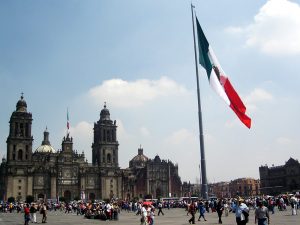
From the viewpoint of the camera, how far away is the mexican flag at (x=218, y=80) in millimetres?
17344

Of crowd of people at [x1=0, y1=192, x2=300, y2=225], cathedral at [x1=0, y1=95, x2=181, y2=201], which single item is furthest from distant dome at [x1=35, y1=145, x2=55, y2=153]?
crowd of people at [x1=0, y1=192, x2=300, y2=225]

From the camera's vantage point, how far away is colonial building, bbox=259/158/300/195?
10194 centimetres

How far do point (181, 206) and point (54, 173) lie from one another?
117 ft

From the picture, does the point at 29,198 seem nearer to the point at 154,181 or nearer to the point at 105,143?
the point at 105,143

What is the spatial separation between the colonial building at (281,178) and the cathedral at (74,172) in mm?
25265

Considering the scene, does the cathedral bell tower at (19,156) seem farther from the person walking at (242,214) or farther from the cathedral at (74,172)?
the person walking at (242,214)

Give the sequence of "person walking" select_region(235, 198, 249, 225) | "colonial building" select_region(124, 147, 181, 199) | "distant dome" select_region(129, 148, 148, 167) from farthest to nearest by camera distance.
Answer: "distant dome" select_region(129, 148, 148, 167) → "colonial building" select_region(124, 147, 181, 199) → "person walking" select_region(235, 198, 249, 225)

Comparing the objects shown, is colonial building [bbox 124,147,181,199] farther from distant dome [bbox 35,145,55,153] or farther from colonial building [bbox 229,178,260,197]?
colonial building [bbox 229,178,260,197]

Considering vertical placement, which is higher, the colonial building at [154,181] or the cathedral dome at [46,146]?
the cathedral dome at [46,146]

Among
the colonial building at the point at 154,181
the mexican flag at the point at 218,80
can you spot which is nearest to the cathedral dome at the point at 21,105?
the colonial building at the point at 154,181

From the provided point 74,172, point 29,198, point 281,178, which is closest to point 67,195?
point 74,172

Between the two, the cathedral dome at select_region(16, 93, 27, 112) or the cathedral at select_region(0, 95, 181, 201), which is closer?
the cathedral at select_region(0, 95, 181, 201)

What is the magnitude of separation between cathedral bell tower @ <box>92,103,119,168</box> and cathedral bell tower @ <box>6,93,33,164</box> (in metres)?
15.3

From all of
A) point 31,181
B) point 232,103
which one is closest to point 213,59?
point 232,103
